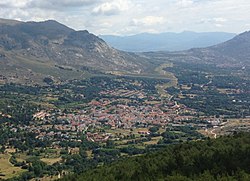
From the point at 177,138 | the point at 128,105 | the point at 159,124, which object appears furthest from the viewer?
the point at 128,105

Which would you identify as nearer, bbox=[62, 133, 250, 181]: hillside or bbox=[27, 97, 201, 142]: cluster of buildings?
bbox=[62, 133, 250, 181]: hillside

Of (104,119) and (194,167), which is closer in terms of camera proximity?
(194,167)

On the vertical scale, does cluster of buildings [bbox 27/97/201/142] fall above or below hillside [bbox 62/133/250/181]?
below

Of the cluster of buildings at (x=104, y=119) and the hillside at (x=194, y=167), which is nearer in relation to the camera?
the hillside at (x=194, y=167)

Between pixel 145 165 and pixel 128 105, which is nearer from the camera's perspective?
pixel 145 165

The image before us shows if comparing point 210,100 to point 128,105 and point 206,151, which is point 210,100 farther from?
point 206,151

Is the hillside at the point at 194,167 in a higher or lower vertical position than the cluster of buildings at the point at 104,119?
higher

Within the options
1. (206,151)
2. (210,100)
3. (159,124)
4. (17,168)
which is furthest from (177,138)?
(210,100)

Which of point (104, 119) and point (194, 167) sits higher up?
point (194, 167)
